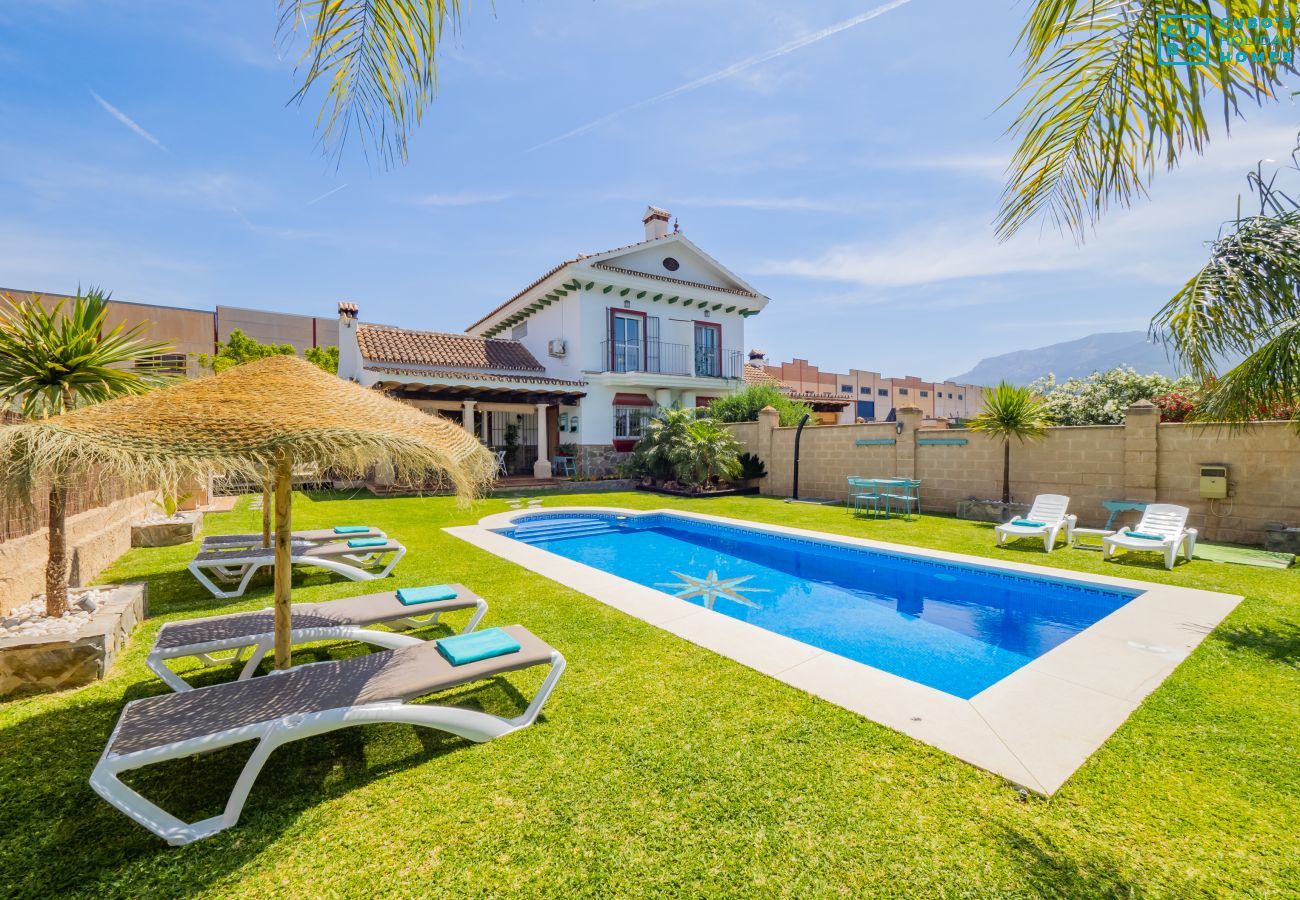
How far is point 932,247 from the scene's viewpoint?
14.0 ft

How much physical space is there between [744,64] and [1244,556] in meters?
11.4

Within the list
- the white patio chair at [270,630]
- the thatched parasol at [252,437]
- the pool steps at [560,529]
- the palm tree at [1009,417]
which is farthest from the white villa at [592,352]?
the thatched parasol at [252,437]

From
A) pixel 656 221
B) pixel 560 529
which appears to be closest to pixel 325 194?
pixel 560 529

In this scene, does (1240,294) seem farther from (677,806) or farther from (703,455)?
(703,455)

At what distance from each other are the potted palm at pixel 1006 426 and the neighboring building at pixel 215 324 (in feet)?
137

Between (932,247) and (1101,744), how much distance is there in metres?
3.70

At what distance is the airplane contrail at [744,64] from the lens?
311 centimetres

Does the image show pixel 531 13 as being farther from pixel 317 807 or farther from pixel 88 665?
pixel 88 665

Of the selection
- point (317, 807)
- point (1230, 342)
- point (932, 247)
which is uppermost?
point (932, 247)

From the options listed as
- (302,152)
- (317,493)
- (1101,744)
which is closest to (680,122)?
(302,152)

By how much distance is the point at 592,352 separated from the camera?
2119 cm

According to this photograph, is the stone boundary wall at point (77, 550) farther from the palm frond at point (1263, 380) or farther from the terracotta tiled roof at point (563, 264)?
the terracotta tiled roof at point (563, 264)

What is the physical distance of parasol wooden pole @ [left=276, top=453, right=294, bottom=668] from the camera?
3.78m

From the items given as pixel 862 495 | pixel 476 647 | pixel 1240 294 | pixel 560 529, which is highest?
pixel 1240 294
